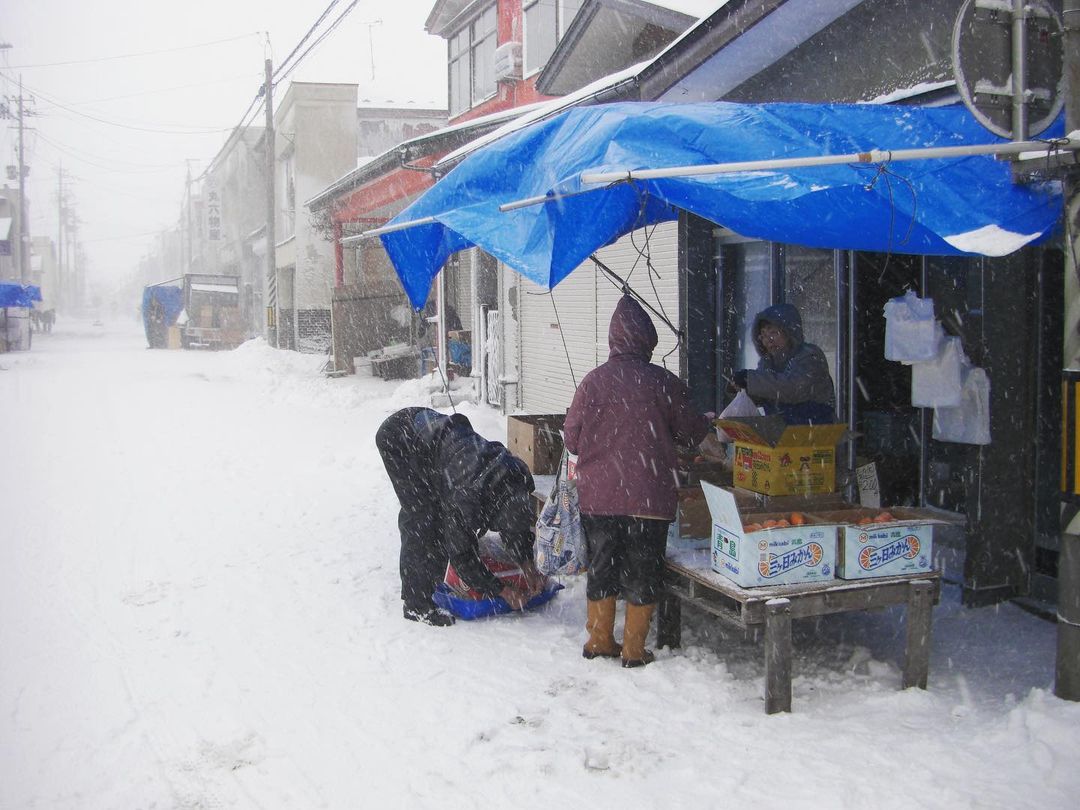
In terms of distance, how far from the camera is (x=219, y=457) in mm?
11445

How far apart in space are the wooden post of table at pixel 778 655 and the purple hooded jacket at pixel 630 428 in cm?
81

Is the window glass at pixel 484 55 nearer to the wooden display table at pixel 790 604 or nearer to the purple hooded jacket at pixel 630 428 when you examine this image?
the purple hooded jacket at pixel 630 428

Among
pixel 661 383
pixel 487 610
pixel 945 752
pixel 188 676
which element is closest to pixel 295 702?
pixel 188 676

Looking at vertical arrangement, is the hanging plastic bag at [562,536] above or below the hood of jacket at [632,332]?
below

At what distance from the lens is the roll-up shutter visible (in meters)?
8.80

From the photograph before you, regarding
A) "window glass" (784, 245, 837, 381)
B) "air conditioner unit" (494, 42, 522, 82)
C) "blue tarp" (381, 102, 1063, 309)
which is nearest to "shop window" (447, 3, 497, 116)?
"air conditioner unit" (494, 42, 522, 82)

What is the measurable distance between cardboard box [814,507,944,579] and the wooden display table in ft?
0.16

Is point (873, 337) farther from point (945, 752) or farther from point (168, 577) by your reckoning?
point (168, 577)

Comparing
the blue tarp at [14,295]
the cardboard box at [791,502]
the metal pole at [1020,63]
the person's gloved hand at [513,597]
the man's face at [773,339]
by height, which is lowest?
the person's gloved hand at [513,597]

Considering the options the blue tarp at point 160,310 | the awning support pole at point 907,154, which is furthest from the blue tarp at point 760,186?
the blue tarp at point 160,310

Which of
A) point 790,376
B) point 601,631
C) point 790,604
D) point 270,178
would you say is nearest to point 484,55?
point 270,178

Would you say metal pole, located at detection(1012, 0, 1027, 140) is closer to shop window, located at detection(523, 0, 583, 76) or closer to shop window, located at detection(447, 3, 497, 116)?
shop window, located at detection(523, 0, 583, 76)

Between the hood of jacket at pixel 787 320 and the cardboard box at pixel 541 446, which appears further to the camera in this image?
the cardboard box at pixel 541 446

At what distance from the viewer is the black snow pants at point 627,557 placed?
4.78 meters
